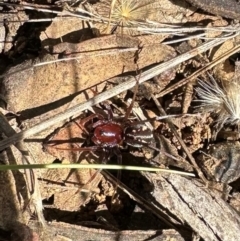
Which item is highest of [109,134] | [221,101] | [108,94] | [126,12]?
[126,12]

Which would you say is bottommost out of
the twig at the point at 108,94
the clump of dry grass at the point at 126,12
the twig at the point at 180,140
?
the twig at the point at 180,140

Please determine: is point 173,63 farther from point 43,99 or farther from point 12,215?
point 12,215

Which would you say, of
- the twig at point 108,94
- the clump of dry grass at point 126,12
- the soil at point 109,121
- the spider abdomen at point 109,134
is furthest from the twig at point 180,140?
the clump of dry grass at point 126,12

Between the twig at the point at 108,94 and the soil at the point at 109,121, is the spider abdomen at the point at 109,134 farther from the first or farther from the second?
the twig at the point at 108,94

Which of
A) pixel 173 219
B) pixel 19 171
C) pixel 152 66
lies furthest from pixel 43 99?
pixel 173 219

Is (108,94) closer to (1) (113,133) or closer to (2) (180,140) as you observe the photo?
(1) (113,133)

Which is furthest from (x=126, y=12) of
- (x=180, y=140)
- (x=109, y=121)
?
(x=180, y=140)
